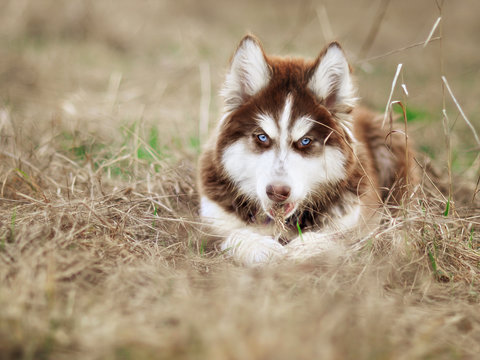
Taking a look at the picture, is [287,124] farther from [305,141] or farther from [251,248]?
[251,248]

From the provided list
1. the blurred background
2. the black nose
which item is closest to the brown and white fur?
the black nose

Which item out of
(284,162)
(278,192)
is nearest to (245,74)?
(284,162)

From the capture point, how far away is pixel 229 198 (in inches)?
133

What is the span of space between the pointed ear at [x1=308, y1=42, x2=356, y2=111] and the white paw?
113 centimetres

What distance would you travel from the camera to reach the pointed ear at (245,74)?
3.19 m

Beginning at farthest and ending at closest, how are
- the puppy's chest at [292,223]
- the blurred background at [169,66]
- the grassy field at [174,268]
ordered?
the blurred background at [169,66]
the puppy's chest at [292,223]
the grassy field at [174,268]

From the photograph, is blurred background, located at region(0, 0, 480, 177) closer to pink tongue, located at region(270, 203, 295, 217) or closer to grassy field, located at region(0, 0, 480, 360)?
grassy field, located at region(0, 0, 480, 360)

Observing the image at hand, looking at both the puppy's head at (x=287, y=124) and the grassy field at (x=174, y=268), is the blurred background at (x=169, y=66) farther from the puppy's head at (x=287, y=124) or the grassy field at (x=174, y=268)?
the puppy's head at (x=287, y=124)

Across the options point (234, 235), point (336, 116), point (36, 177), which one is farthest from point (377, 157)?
point (36, 177)

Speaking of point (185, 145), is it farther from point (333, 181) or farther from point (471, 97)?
point (471, 97)

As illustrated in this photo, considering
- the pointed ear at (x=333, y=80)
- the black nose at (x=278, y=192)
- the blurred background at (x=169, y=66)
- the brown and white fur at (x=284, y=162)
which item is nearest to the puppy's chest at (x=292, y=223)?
the brown and white fur at (x=284, y=162)

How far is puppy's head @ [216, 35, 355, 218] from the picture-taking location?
3.08 metres

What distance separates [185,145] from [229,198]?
6.57 feet

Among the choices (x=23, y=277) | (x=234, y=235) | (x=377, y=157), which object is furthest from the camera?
(x=377, y=157)
